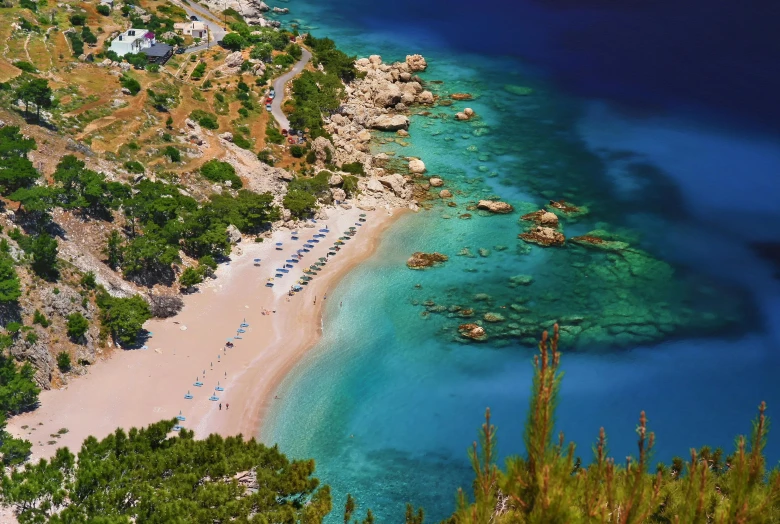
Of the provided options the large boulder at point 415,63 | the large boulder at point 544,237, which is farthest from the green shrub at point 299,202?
the large boulder at point 415,63

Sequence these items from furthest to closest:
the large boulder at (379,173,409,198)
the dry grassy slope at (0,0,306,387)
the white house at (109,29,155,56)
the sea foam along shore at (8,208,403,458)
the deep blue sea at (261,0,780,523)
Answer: the white house at (109,29,155,56), the large boulder at (379,173,409,198), the dry grassy slope at (0,0,306,387), the deep blue sea at (261,0,780,523), the sea foam along shore at (8,208,403,458)

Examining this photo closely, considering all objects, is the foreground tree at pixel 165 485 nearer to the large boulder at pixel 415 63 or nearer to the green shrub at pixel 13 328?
the green shrub at pixel 13 328

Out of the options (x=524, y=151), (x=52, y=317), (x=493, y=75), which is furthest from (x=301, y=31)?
(x=52, y=317)

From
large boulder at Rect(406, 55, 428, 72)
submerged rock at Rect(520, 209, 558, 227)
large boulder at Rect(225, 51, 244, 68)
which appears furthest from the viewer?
large boulder at Rect(406, 55, 428, 72)

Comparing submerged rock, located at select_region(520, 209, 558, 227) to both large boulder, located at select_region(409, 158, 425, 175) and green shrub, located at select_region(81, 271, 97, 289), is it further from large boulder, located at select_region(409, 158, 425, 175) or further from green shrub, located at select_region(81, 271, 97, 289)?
green shrub, located at select_region(81, 271, 97, 289)

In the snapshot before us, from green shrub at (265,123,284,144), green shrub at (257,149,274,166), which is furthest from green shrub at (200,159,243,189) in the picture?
green shrub at (265,123,284,144)

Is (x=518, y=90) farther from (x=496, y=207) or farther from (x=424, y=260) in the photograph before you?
(x=424, y=260)

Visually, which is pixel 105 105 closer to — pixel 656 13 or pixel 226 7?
pixel 226 7
